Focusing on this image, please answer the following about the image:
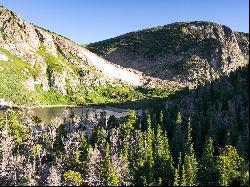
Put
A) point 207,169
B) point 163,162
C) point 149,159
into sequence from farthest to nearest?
point 149,159
point 163,162
point 207,169

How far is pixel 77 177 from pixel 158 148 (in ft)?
130

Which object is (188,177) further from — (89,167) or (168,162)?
(89,167)

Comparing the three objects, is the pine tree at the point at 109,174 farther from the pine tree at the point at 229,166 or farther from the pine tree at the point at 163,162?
the pine tree at the point at 229,166

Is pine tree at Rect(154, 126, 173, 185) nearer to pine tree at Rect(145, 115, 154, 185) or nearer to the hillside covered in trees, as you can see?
the hillside covered in trees

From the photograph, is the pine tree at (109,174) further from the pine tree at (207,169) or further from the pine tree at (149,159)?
the pine tree at (207,169)

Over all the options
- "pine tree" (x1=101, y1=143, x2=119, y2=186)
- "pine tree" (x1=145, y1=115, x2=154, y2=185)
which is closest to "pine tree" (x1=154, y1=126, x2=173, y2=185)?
"pine tree" (x1=145, y1=115, x2=154, y2=185)

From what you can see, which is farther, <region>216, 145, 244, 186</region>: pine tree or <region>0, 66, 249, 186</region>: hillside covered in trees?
<region>0, 66, 249, 186</region>: hillside covered in trees

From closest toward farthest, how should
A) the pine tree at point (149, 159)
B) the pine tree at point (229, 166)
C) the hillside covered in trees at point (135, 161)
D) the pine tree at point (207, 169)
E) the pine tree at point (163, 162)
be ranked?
the pine tree at point (229, 166), the hillside covered in trees at point (135, 161), the pine tree at point (207, 169), the pine tree at point (149, 159), the pine tree at point (163, 162)

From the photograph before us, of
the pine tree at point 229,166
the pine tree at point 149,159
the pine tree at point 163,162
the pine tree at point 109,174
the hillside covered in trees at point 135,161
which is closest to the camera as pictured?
the pine tree at point 229,166

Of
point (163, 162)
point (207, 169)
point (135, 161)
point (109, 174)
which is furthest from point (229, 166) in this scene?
point (109, 174)

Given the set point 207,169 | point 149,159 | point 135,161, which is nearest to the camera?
point 207,169

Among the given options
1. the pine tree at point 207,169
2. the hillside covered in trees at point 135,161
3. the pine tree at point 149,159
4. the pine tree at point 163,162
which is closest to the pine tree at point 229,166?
the hillside covered in trees at point 135,161

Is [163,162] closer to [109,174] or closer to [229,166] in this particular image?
[109,174]

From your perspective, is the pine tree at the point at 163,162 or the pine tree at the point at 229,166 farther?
the pine tree at the point at 163,162
